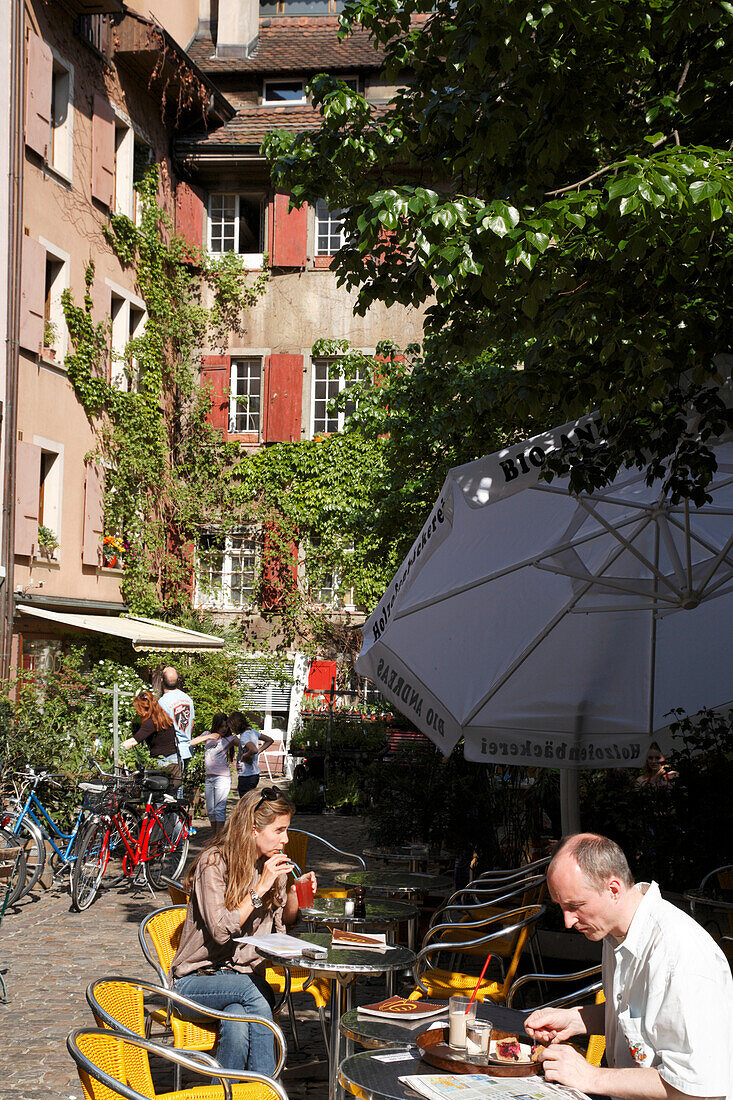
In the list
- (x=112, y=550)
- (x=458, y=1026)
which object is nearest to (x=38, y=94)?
(x=112, y=550)

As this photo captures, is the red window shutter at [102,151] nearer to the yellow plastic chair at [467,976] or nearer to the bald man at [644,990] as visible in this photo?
the yellow plastic chair at [467,976]

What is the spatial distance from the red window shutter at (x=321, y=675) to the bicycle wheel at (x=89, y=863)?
41.3 feet

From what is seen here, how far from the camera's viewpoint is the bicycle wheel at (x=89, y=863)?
1010cm

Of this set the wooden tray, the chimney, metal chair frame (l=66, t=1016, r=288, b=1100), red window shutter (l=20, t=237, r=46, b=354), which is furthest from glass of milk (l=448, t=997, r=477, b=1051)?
the chimney

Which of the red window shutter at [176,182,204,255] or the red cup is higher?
the red window shutter at [176,182,204,255]

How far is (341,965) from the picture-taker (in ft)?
15.2

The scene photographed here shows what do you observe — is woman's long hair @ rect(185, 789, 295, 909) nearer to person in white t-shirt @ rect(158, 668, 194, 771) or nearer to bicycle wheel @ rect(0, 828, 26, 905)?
bicycle wheel @ rect(0, 828, 26, 905)

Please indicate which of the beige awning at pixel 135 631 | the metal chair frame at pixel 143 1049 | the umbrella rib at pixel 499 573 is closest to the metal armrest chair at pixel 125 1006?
the metal chair frame at pixel 143 1049

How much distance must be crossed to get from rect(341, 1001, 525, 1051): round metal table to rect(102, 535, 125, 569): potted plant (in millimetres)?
17033

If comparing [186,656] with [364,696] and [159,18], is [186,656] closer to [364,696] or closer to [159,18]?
[364,696]

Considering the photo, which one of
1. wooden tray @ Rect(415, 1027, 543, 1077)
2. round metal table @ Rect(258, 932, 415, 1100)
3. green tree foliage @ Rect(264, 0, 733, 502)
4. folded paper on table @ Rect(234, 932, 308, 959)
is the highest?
green tree foliage @ Rect(264, 0, 733, 502)

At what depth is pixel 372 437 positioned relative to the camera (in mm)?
15461

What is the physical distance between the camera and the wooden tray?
10.3 ft

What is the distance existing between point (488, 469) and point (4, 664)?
12975 mm
